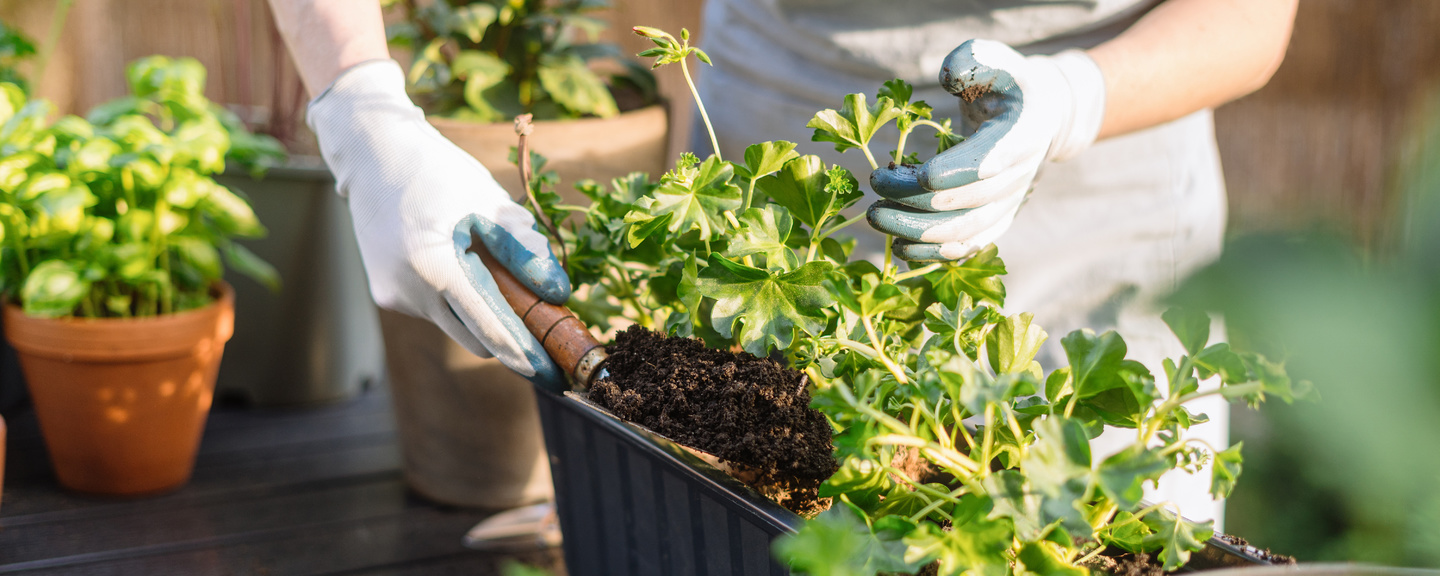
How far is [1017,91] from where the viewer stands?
62 centimetres

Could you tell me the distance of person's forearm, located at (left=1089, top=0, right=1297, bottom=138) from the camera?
0.71 m

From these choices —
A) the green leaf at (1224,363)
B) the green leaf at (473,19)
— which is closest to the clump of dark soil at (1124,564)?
the green leaf at (1224,363)

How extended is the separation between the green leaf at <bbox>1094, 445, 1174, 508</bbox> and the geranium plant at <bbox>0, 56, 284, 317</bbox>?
39.8 inches

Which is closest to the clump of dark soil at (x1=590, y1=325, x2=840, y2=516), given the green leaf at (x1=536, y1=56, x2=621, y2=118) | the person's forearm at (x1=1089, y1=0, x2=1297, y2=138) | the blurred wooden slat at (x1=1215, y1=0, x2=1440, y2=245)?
the person's forearm at (x1=1089, y1=0, x2=1297, y2=138)

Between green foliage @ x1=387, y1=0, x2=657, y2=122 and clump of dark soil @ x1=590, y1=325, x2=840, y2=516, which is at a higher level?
green foliage @ x1=387, y1=0, x2=657, y2=122

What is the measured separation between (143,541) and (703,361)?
742mm

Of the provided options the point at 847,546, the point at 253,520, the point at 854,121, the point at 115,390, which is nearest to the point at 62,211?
the point at 115,390

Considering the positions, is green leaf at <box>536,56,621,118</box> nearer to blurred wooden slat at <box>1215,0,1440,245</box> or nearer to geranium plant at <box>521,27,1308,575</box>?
geranium plant at <box>521,27,1308,575</box>

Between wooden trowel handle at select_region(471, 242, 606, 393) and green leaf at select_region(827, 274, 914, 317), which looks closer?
green leaf at select_region(827, 274, 914, 317)

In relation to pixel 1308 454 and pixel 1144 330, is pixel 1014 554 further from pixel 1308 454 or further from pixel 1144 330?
pixel 1144 330

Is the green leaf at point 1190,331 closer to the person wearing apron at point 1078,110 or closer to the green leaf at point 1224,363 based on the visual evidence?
the green leaf at point 1224,363

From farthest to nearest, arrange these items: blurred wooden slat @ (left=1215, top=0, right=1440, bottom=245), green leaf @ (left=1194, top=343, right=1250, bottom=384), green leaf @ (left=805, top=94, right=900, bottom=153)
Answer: blurred wooden slat @ (left=1215, top=0, right=1440, bottom=245) < green leaf @ (left=805, top=94, right=900, bottom=153) < green leaf @ (left=1194, top=343, right=1250, bottom=384)

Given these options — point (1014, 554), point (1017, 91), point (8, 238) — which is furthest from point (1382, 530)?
point (8, 238)

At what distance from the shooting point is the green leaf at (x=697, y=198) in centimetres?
53
